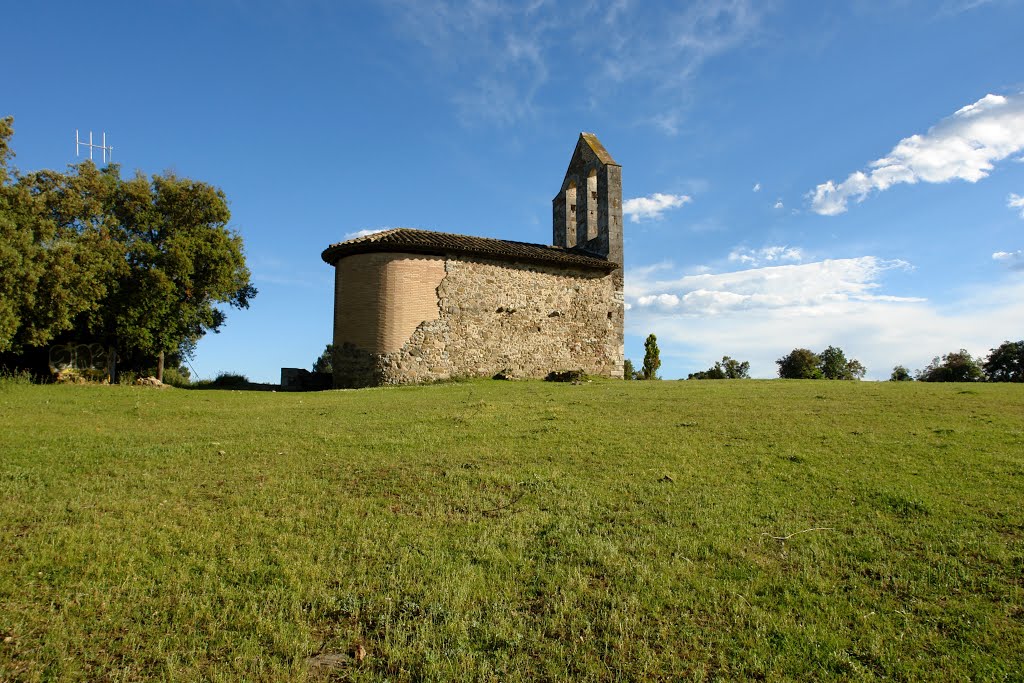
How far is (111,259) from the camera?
23172mm

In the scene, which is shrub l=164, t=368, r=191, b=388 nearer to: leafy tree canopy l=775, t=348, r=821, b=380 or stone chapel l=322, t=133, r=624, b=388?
stone chapel l=322, t=133, r=624, b=388

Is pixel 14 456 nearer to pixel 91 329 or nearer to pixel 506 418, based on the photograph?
pixel 506 418

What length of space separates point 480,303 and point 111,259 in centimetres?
1489

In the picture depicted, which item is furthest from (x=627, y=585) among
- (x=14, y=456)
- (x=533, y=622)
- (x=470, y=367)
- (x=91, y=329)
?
(x=91, y=329)

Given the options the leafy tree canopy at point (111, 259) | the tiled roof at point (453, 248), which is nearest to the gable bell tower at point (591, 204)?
the tiled roof at point (453, 248)

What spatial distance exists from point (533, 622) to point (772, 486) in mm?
4845

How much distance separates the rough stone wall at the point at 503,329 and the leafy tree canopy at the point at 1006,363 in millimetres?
30731

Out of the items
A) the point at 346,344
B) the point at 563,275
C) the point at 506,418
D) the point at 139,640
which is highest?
the point at 563,275

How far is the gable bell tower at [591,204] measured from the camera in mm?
29969

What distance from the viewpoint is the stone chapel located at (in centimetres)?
2425

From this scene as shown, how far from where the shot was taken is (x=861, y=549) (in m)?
5.90

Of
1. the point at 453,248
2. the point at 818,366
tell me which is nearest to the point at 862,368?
the point at 818,366

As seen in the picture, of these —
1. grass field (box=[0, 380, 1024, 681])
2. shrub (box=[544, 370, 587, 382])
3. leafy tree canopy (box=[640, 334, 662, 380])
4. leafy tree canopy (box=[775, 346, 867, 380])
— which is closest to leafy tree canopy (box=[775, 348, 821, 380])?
leafy tree canopy (box=[775, 346, 867, 380])

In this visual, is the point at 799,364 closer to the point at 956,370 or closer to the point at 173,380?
the point at 956,370
